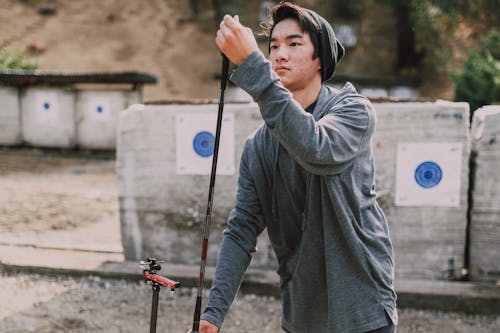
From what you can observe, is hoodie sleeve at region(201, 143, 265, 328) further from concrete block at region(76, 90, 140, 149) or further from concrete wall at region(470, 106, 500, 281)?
concrete block at region(76, 90, 140, 149)

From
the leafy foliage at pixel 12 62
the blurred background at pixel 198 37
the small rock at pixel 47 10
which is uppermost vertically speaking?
the small rock at pixel 47 10

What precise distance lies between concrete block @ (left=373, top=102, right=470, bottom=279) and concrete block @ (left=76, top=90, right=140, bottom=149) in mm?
10923

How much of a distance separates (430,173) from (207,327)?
3.39 meters

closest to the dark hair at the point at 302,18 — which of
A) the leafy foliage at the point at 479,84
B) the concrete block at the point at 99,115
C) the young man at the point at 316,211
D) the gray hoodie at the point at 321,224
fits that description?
the young man at the point at 316,211

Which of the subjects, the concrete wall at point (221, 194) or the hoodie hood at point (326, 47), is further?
the concrete wall at point (221, 194)

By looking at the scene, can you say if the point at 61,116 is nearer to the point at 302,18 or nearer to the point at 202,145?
the point at 202,145

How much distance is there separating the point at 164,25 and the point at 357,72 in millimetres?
11744

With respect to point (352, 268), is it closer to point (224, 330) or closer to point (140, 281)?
point (224, 330)

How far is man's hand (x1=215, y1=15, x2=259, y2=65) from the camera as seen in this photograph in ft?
5.60

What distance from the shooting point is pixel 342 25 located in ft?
95.5

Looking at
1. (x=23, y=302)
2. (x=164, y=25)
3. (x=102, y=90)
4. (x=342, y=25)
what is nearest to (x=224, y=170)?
(x=23, y=302)

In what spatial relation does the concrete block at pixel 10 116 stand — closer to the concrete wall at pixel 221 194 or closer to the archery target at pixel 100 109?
the archery target at pixel 100 109

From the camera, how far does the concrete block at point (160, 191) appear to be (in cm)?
524

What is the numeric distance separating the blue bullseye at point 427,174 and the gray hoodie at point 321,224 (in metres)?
2.92
